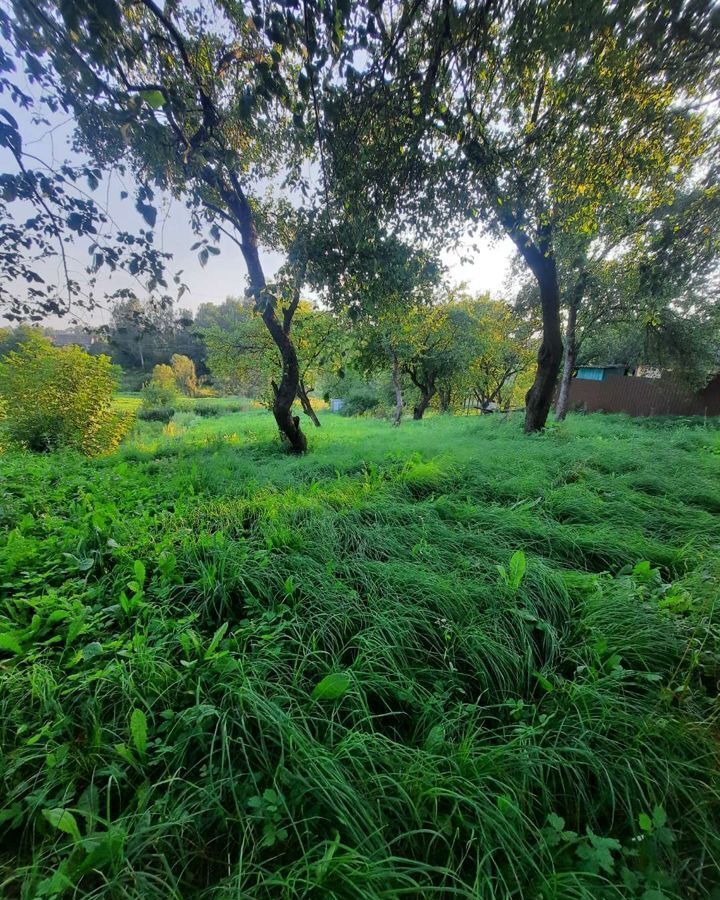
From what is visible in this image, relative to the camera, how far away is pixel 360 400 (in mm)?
31250

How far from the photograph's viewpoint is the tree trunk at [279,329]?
6277 mm

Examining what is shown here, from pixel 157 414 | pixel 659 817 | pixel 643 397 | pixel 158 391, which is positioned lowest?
pixel 157 414

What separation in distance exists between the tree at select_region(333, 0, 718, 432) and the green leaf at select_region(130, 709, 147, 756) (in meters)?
4.42

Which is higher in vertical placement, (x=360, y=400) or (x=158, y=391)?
(x=158, y=391)

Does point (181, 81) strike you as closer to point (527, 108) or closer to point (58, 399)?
point (527, 108)

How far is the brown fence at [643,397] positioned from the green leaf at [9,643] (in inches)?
813

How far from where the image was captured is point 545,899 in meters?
1.00

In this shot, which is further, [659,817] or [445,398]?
[445,398]

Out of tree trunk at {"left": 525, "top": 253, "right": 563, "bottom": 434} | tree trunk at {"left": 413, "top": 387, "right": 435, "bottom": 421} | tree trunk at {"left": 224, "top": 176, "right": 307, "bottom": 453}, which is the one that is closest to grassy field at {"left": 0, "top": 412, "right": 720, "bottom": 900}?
tree trunk at {"left": 224, "top": 176, "right": 307, "bottom": 453}

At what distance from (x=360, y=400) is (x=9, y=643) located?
99.1 ft

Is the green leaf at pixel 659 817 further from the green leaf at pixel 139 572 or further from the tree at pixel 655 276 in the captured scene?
the tree at pixel 655 276

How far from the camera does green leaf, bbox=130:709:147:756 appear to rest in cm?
129

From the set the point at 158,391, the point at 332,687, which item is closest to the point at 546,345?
the point at 332,687

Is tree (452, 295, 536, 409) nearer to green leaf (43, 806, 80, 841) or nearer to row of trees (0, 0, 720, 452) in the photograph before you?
row of trees (0, 0, 720, 452)
